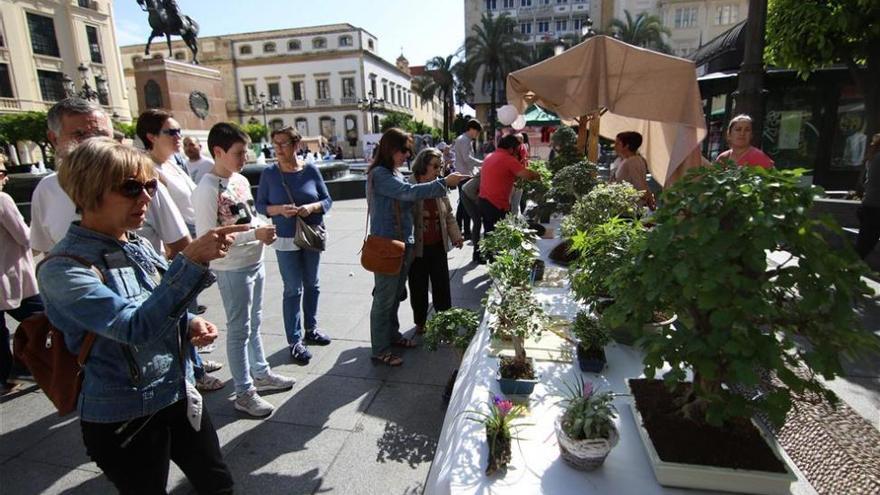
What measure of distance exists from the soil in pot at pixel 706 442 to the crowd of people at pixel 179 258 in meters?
1.70

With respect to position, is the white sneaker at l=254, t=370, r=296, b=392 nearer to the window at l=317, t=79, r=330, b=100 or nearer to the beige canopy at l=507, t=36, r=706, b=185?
the beige canopy at l=507, t=36, r=706, b=185

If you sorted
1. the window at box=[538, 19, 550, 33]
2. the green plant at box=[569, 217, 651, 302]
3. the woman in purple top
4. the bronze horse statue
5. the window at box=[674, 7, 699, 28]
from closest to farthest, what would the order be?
1. the green plant at box=[569, 217, 651, 302]
2. the woman in purple top
3. the bronze horse statue
4. the window at box=[674, 7, 699, 28]
5. the window at box=[538, 19, 550, 33]

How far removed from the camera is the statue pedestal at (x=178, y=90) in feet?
48.8

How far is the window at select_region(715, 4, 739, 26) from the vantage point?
45.7 metres

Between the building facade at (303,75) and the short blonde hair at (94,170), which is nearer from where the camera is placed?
the short blonde hair at (94,170)

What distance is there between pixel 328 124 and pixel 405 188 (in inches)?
2223

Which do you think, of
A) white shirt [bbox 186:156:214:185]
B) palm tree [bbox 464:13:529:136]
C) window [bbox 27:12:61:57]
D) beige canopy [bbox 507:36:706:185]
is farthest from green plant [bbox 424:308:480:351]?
window [bbox 27:12:61:57]

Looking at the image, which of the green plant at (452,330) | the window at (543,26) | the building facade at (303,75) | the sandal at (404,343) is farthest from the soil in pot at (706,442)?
the window at (543,26)

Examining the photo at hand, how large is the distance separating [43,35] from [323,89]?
26.5 metres

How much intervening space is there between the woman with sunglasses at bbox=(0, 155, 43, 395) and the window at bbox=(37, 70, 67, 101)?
145 ft

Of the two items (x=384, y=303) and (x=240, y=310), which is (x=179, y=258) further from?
(x=384, y=303)

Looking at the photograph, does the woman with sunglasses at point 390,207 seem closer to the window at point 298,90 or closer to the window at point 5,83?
the window at point 5,83

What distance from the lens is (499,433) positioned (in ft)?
5.57

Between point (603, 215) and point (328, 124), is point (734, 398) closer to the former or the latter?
point (603, 215)
